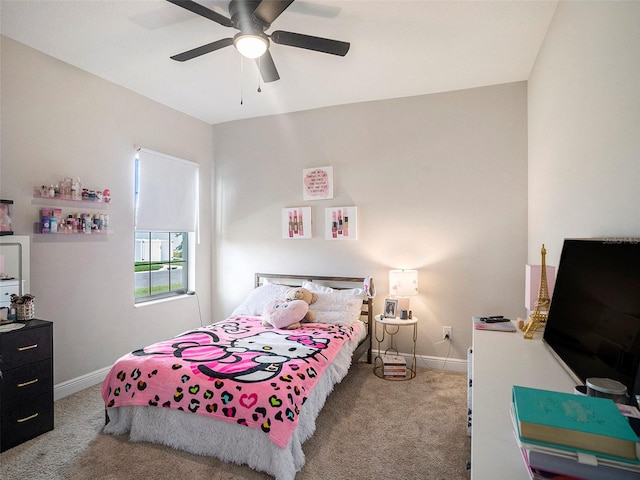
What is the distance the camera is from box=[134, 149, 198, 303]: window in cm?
358

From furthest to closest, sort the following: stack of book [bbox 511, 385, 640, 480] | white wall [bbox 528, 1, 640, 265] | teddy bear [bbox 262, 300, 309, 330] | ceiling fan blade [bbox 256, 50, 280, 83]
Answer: teddy bear [bbox 262, 300, 309, 330], ceiling fan blade [bbox 256, 50, 280, 83], white wall [bbox 528, 1, 640, 265], stack of book [bbox 511, 385, 640, 480]

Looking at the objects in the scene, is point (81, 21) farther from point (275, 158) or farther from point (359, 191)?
point (359, 191)

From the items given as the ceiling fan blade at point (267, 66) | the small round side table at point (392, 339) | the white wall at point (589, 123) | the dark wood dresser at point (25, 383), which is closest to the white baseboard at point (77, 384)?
the dark wood dresser at point (25, 383)

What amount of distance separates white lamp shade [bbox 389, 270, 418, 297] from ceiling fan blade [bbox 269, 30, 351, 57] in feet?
6.50

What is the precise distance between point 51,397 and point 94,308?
0.89m

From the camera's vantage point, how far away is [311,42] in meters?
2.11

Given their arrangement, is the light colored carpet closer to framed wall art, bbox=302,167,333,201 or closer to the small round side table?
the small round side table

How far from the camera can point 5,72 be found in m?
2.51

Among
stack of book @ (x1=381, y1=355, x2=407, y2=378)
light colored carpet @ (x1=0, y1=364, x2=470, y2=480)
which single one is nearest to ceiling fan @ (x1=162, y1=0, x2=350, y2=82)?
light colored carpet @ (x1=0, y1=364, x2=470, y2=480)

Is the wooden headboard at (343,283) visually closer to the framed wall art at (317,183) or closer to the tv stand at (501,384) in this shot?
the framed wall art at (317,183)

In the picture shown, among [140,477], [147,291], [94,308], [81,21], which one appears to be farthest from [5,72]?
[140,477]

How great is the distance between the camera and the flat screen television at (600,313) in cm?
106

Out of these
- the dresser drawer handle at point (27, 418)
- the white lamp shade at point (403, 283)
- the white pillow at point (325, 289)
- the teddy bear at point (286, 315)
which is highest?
the white lamp shade at point (403, 283)

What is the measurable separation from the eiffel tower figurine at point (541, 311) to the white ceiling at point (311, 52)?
162 cm
